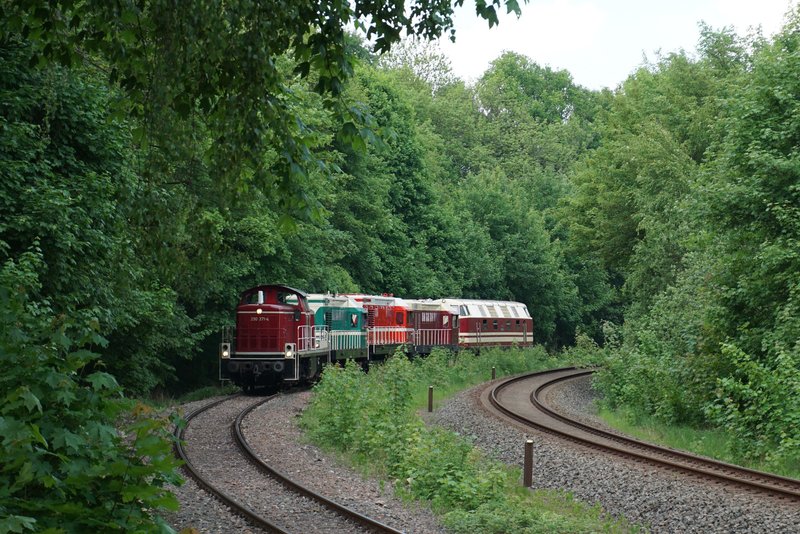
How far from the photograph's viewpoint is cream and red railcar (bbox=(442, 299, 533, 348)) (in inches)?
1921

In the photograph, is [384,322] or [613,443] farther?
[384,322]

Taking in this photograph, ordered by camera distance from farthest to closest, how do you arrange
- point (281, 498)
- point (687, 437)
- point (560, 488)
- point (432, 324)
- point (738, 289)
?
point (432, 324)
point (687, 437)
point (738, 289)
point (560, 488)
point (281, 498)

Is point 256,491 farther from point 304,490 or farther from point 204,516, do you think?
point 204,516

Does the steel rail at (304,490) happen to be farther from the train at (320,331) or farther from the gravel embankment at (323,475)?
the train at (320,331)

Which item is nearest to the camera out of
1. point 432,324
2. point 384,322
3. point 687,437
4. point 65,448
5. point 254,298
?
point 65,448

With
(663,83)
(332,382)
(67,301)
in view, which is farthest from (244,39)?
(663,83)

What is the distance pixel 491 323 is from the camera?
51.8 m

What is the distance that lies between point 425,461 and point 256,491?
109 inches

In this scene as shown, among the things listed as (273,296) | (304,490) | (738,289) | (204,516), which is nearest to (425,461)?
(304,490)

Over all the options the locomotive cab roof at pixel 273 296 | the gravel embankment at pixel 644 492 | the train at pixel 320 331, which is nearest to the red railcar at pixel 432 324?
the train at pixel 320 331

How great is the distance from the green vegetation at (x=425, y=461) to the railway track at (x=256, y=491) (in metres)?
1.46

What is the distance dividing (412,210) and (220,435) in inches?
1433

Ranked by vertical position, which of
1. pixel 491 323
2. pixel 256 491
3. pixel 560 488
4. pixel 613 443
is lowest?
pixel 560 488

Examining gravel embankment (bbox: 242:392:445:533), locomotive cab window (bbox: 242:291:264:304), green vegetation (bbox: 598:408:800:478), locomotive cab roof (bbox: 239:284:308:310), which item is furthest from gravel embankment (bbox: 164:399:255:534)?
locomotive cab window (bbox: 242:291:264:304)
